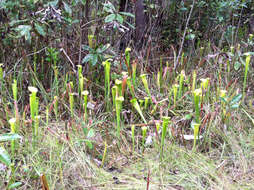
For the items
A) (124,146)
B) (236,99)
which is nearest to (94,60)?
(124,146)

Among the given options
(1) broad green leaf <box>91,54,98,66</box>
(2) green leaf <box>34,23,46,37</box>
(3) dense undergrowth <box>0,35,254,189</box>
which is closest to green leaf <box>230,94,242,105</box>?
(3) dense undergrowth <box>0,35,254,189</box>

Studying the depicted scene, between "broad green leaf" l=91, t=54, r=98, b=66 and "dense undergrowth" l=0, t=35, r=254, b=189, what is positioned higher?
"broad green leaf" l=91, t=54, r=98, b=66

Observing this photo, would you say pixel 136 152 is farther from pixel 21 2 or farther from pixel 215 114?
pixel 21 2

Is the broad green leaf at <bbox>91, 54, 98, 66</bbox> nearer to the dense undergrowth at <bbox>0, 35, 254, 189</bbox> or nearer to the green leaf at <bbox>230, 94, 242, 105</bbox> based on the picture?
the dense undergrowth at <bbox>0, 35, 254, 189</bbox>

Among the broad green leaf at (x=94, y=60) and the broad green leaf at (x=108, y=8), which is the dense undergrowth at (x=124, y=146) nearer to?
the broad green leaf at (x=94, y=60)

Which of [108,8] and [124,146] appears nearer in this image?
[124,146]

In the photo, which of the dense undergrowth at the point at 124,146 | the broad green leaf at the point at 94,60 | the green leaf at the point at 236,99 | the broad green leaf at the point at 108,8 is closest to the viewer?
the dense undergrowth at the point at 124,146

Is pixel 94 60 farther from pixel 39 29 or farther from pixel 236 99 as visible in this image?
pixel 236 99

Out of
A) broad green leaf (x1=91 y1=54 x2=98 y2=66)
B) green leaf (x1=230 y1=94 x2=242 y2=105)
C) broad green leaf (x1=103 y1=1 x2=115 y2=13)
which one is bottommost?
green leaf (x1=230 y1=94 x2=242 y2=105)

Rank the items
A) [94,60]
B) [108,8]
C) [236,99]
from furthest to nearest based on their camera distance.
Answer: [94,60], [108,8], [236,99]

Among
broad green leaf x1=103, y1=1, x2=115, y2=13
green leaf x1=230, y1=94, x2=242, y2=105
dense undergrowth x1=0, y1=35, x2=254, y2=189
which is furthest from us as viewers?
broad green leaf x1=103, y1=1, x2=115, y2=13

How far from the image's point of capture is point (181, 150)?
52.4 inches

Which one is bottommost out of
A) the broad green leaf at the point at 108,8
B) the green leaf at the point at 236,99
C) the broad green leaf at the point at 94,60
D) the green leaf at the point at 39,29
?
the green leaf at the point at 236,99

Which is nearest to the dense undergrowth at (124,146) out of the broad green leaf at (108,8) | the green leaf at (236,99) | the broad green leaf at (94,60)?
the green leaf at (236,99)
